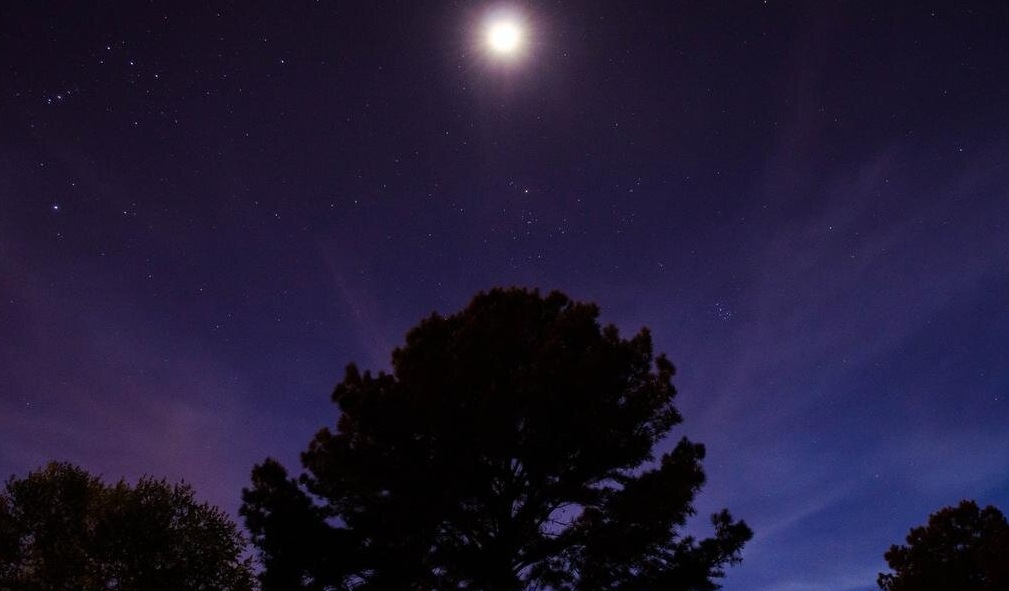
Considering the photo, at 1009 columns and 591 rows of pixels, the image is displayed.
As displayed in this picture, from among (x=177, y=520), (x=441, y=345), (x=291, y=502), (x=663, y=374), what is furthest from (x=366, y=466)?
(x=177, y=520)

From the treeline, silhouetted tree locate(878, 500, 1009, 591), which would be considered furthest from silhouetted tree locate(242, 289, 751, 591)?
silhouetted tree locate(878, 500, 1009, 591)

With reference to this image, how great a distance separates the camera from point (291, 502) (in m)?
13.8

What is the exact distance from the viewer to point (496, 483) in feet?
44.8

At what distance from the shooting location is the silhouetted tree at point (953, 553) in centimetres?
2414

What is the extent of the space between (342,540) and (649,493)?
26.5 ft

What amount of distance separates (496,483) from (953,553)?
90.9ft

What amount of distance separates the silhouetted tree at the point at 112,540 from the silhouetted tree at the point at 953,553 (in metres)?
32.1

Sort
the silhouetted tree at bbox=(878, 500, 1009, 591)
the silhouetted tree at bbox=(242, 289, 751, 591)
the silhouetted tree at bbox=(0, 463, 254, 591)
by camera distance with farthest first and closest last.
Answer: the silhouetted tree at bbox=(878, 500, 1009, 591) < the silhouetted tree at bbox=(0, 463, 254, 591) < the silhouetted tree at bbox=(242, 289, 751, 591)

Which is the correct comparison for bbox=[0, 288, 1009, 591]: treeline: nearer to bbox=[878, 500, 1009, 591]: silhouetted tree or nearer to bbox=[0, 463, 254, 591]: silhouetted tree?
bbox=[0, 463, 254, 591]: silhouetted tree

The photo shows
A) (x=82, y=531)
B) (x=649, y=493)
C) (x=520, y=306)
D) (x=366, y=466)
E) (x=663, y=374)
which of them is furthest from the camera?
(x=82, y=531)

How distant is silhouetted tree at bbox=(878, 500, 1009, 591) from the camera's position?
24141 mm

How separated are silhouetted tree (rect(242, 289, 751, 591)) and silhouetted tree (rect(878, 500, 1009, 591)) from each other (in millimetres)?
21418

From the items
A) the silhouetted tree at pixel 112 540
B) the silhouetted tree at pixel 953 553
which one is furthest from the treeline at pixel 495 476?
the silhouetted tree at pixel 953 553

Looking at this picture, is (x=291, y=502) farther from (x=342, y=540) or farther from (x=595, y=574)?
(x=595, y=574)
